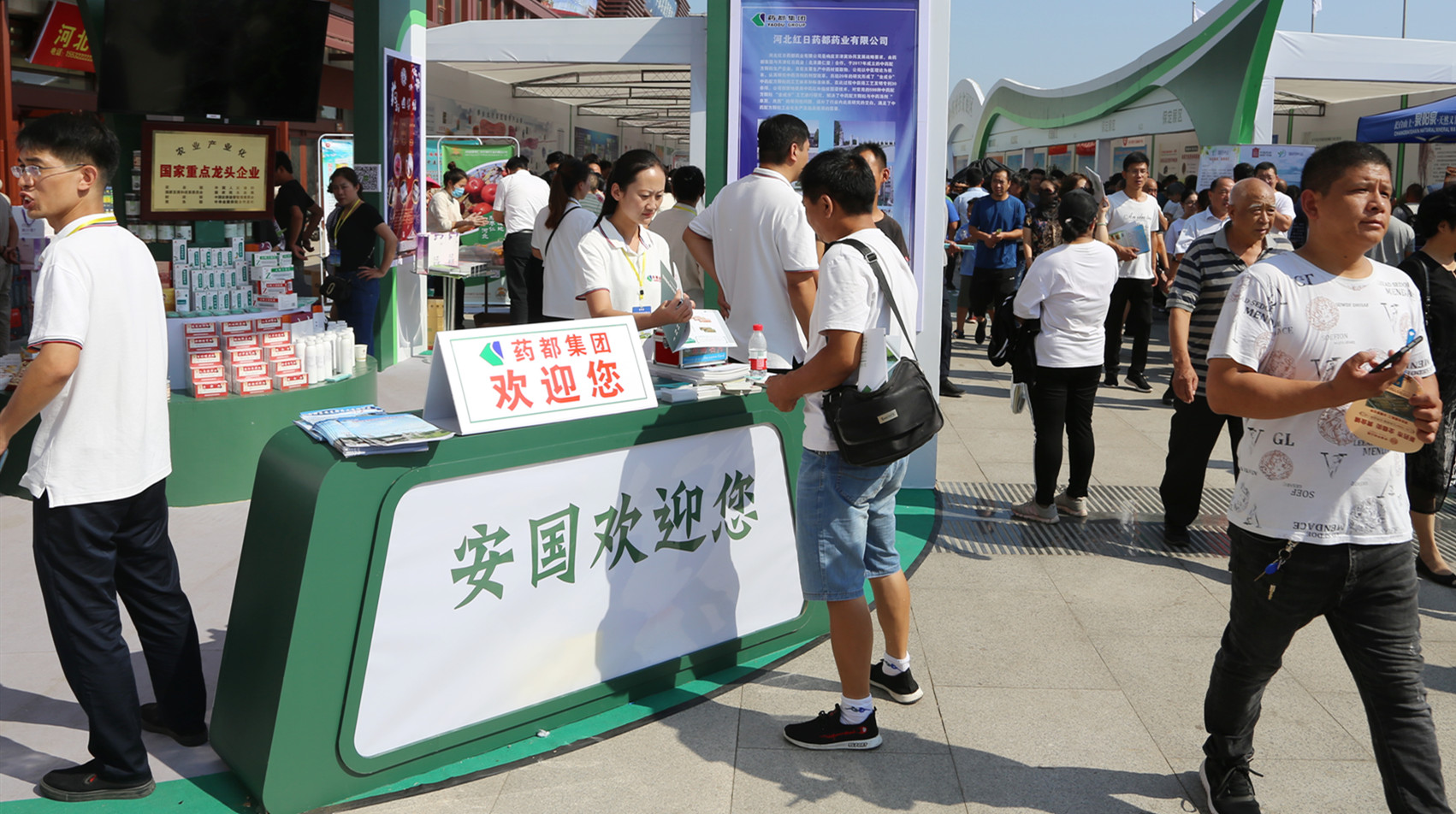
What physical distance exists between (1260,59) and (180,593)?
16.7 m

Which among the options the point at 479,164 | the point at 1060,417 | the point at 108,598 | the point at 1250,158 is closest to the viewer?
the point at 108,598

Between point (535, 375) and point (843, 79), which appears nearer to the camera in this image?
point (535, 375)

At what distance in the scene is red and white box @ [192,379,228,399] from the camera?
222 inches

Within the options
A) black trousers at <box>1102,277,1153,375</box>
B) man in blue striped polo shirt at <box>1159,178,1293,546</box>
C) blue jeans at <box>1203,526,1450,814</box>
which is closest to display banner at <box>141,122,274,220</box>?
man in blue striped polo shirt at <box>1159,178,1293,546</box>

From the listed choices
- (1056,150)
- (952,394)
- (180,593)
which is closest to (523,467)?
(180,593)

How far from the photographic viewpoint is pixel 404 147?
30.2 ft

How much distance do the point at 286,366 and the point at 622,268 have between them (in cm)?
228

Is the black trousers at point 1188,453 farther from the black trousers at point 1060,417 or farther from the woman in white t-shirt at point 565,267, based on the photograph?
the woman in white t-shirt at point 565,267

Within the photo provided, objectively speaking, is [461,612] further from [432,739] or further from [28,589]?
[28,589]

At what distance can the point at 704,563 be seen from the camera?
3.67m

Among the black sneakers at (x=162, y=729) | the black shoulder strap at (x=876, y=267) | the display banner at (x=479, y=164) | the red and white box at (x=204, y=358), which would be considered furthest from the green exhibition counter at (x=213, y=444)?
the display banner at (x=479, y=164)

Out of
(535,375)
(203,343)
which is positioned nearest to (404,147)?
(203,343)

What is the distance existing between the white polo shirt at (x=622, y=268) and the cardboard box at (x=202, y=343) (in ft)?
7.54

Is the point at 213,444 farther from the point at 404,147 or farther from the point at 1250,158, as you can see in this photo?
the point at 1250,158
